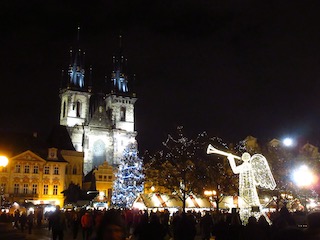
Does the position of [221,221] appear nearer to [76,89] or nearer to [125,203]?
[125,203]

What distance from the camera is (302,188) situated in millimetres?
45594

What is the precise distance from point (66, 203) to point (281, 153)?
26.4 metres

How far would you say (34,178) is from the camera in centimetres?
6084

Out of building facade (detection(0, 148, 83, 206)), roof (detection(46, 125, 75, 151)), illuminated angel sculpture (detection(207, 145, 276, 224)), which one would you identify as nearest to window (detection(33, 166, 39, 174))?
building facade (detection(0, 148, 83, 206))

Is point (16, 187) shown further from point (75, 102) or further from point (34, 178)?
point (75, 102)

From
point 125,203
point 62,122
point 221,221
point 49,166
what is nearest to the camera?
point 221,221

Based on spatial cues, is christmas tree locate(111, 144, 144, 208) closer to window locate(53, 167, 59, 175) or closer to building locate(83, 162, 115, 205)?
window locate(53, 167, 59, 175)

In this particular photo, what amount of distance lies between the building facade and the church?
1541cm

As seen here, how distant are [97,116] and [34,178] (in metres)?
28.5

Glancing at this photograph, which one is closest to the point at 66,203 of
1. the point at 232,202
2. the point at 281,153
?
the point at 232,202

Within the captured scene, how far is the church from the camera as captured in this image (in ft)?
272

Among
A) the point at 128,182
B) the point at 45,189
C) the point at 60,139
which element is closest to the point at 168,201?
the point at 128,182

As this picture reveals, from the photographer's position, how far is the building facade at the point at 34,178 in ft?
191

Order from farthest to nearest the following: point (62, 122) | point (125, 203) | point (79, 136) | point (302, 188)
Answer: point (62, 122) → point (79, 136) → point (125, 203) → point (302, 188)
